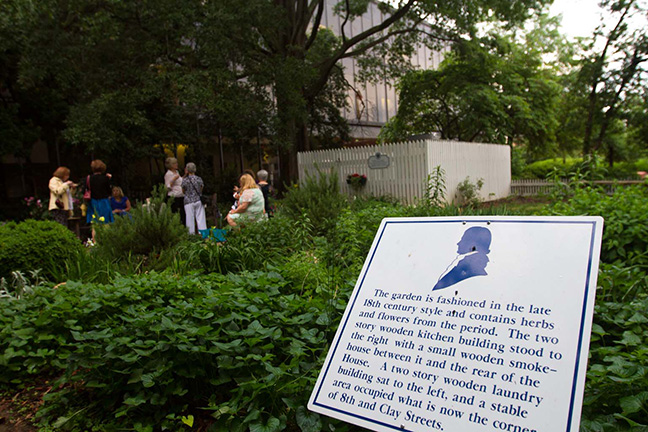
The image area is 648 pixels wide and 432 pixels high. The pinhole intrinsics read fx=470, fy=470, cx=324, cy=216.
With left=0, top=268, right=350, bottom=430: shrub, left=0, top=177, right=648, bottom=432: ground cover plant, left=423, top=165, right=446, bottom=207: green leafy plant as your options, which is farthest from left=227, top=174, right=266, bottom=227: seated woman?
left=0, top=268, right=350, bottom=430: shrub

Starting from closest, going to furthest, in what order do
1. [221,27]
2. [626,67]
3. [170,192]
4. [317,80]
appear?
[170,192] → [221,27] → [317,80] → [626,67]

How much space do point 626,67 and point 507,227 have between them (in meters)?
26.9

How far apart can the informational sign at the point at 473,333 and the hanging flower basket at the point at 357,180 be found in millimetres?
12321

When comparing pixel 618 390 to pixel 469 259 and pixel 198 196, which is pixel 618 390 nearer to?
pixel 469 259

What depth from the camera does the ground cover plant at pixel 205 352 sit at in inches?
85.4

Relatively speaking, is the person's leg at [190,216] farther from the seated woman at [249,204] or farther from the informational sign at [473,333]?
the informational sign at [473,333]

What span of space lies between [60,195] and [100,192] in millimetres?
1027

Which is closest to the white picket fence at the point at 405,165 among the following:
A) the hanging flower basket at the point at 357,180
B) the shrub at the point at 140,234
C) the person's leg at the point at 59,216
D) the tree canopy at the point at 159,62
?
the hanging flower basket at the point at 357,180

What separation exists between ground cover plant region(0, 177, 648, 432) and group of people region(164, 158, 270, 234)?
3.86 metres

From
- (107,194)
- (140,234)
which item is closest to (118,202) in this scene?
(107,194)

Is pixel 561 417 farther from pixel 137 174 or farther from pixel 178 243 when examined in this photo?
pixel 137 174

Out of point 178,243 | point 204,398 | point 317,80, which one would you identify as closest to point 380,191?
point 317,80

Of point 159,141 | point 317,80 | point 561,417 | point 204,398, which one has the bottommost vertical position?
point 204,398

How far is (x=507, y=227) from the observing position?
204cm
